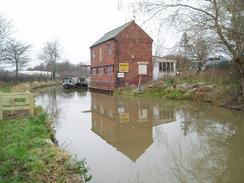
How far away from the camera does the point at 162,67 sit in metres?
31.0

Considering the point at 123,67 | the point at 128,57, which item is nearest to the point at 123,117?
the point at 123,67

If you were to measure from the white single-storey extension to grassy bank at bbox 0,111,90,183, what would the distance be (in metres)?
23.2

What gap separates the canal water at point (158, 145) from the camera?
18.9 ft

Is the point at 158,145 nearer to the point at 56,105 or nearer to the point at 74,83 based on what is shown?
the point at 56,105

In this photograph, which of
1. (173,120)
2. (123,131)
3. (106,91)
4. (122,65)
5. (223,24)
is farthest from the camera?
(106,91)

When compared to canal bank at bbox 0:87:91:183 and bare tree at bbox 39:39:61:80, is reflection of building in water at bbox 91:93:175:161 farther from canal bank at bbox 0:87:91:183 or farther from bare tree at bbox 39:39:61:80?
bare tree at bbox 39:39:61:80

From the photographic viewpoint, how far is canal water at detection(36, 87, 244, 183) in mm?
5763

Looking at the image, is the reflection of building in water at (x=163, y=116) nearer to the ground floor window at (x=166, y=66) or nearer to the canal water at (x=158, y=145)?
the canal water at (x=158, y=145)

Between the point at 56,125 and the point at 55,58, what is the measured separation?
152 ft

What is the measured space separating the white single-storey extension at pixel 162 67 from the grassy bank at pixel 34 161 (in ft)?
76.0

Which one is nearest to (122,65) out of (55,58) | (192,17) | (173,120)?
(192,17)

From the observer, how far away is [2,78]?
34.8 m

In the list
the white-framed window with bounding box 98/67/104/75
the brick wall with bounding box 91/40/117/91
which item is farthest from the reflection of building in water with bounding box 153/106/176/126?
the white-framed window with bounding box 98/67/104/75

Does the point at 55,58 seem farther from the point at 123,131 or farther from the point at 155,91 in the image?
the point at 123,131
